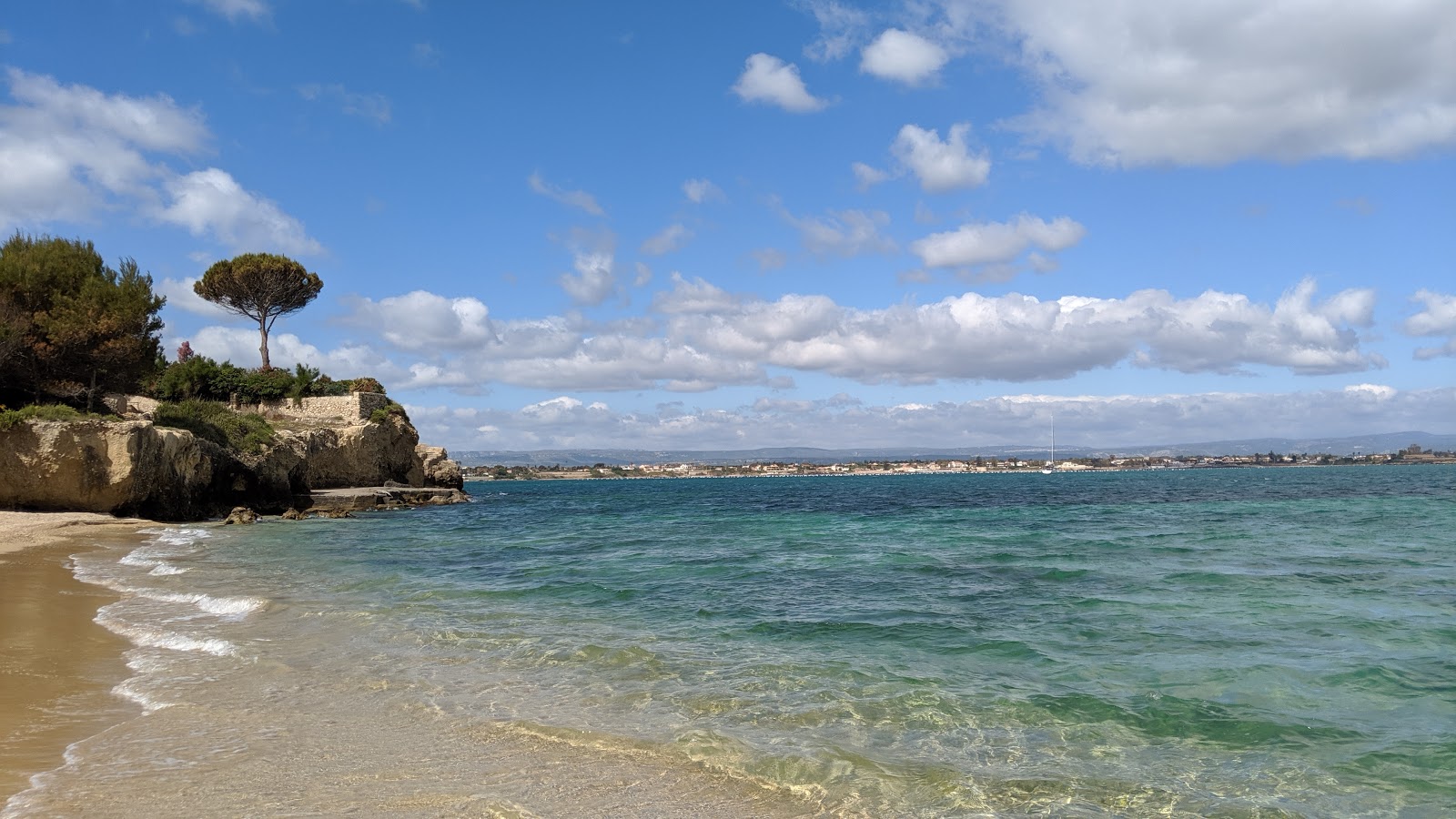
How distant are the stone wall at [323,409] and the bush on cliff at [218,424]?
17.0 feet

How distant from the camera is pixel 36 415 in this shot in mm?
24469

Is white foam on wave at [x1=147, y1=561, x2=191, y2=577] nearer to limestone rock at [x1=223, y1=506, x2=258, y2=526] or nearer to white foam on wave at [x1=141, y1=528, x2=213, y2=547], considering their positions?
white foam on wave at [x1=141, y1=528, x2=213, y2=547]

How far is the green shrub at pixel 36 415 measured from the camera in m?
23.5

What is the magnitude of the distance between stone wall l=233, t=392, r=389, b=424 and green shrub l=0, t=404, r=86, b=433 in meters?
21.6

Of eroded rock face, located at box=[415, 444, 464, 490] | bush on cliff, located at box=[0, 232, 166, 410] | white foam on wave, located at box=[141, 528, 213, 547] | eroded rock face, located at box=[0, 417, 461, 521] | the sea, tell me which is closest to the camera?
the sea

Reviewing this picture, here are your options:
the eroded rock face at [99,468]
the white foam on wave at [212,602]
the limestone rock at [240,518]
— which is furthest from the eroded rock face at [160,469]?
the white foam on wave at [212,602]

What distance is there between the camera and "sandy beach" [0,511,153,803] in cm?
582

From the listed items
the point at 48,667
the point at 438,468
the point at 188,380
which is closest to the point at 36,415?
the point at 48,667

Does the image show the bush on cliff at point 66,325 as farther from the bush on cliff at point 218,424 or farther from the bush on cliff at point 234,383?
the bush on cliff at point 234,383

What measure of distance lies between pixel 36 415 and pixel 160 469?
497 centimetres

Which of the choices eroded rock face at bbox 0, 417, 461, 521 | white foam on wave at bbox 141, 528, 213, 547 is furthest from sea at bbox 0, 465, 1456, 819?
→ eroded rock face at bbox 0, 417, 461, 521

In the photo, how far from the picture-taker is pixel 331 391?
1983 inches

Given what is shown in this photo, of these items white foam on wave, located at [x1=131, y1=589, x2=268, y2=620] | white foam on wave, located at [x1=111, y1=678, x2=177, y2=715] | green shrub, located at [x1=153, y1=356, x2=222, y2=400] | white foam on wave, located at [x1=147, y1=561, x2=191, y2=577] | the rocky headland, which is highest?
green shrub, located at [x1=153, y1=356, x2=222, y2=400]

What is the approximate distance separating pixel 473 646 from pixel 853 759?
210 inches
